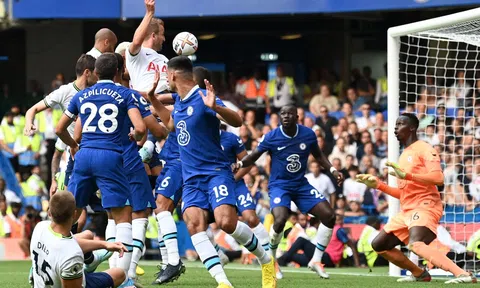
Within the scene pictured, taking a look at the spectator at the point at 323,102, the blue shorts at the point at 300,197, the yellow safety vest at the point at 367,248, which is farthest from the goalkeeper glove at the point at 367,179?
the spectator at the point at 323,102

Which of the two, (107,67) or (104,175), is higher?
(107,67)

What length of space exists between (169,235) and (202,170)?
206cm

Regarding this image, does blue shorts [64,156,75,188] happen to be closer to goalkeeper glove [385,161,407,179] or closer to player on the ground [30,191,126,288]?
player on the ground [30,191,126,288]

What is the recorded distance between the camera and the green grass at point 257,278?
11.5 meters

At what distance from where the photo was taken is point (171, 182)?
11945 millimetres

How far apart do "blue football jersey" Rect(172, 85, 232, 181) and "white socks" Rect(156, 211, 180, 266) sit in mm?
1842

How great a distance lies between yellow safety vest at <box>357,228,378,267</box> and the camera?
16.4 meters

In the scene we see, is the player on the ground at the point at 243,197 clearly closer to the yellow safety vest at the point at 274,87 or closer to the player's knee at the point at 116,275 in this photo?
the player's knee at the point at 116,275

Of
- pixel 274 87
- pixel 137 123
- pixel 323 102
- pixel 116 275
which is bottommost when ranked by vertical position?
pixel 116 275

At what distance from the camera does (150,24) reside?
12.1 metres

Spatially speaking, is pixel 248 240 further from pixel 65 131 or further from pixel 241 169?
pixel 241 169

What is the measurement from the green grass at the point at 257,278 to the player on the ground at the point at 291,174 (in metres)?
0.50

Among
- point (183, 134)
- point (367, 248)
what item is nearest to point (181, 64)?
point (183, 134)

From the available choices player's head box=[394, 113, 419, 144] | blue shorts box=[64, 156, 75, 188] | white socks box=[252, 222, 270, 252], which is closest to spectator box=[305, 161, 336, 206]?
white socks box=[252, 222, 270, 252]
